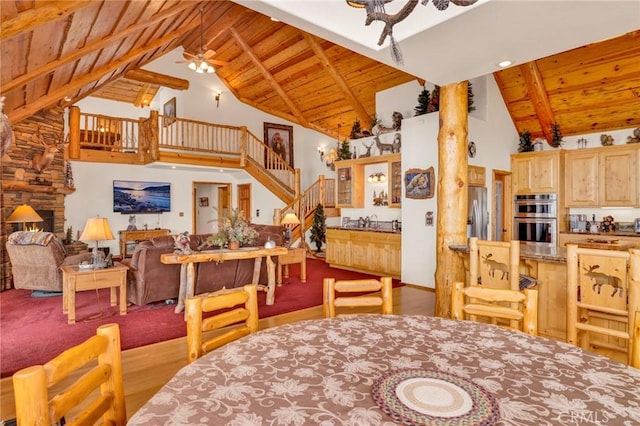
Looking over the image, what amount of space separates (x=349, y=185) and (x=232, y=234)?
3.48 m

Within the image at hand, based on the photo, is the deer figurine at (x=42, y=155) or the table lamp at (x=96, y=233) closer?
the table lamp at (x=96, y=233)

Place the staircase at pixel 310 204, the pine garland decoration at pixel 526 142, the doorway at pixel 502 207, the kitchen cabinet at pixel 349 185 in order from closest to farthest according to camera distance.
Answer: the doorway at pixel 502 207
the pine garland decoration at pixel 526 142
the kitchen cabinet at pixel 349 185
the staircase at pixel 310 204

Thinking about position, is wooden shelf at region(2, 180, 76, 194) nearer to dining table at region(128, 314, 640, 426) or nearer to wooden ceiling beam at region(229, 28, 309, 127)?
wooden ceiling beam at region(229, 28, 309, 127)

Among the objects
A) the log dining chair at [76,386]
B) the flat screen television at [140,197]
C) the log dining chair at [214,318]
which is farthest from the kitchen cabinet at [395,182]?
the flat screen television at [140,197]

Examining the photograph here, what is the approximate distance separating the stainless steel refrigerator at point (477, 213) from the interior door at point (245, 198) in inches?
266

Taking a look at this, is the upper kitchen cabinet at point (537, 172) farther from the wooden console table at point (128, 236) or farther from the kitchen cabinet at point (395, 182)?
the wooden console table at point (128, 236)

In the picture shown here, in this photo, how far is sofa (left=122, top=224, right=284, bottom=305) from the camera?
458cm

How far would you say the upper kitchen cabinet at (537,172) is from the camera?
20.5 ft

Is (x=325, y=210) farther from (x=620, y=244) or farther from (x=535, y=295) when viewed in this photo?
(x=535, y=295)

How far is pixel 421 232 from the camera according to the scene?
578 centimetres

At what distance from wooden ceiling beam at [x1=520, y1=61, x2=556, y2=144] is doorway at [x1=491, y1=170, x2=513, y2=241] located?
1.03 metres

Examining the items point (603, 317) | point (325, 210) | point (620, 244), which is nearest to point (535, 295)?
point (603, 317)

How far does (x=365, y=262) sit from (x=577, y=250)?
4.72 m

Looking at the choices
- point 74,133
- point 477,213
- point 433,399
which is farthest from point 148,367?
point 74,133
